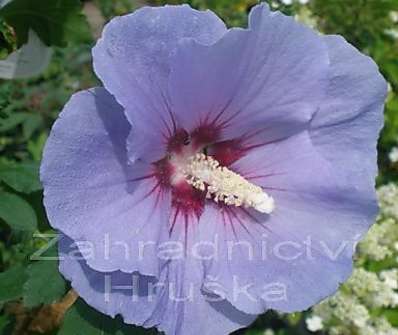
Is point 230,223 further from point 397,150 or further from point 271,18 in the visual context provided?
point 397,150

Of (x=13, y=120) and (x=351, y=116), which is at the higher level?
(x=351, y=116)

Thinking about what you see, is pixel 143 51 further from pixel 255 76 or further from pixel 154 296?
pixel 154 296

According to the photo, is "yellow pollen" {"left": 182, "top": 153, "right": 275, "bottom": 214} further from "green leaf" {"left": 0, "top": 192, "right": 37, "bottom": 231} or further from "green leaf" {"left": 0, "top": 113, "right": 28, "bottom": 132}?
"green leaf" {"left": 0, "top": 113, "right": 28, "bottom": 132}

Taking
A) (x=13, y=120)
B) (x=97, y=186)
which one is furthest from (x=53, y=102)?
(x=97, y=186)

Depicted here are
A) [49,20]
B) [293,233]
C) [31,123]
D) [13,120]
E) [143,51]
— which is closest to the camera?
[143,51]

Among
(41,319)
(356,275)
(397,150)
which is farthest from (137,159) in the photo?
(397,150)
